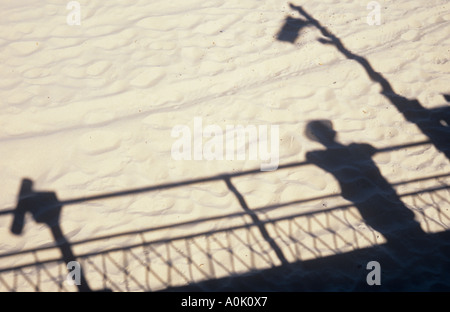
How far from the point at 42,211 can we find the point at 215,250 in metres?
1.85

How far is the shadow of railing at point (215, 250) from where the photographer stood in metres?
3.20

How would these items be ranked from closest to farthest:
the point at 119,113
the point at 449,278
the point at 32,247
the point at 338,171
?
the point at 449,278 → the point at 32,247 → the point at 338,171 → the point at 119,113

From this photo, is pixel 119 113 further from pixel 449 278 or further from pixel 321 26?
pixel 449 278

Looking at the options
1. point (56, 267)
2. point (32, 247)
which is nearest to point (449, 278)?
point (56, 267)

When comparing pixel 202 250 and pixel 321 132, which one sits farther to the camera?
pixel 321 132

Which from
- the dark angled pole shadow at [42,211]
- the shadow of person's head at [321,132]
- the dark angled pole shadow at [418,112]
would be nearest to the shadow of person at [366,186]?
the shadow of person's head at [321,132]

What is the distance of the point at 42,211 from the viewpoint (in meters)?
3.62

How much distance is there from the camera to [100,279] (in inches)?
126

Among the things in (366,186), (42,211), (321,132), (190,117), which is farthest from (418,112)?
(42,211)

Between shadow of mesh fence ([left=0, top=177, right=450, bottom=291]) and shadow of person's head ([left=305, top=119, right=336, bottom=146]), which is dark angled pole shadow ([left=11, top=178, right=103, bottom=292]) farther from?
shadow of person's head ([left=305, top=119, right=336, bottom=146])

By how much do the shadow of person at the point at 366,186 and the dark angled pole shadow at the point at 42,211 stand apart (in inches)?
108

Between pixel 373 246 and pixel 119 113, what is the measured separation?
3318 millimetres

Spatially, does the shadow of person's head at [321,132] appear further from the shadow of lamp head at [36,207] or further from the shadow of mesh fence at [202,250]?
the shadow of lamp head at [36,207]

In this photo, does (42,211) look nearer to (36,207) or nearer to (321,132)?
(36,207)
